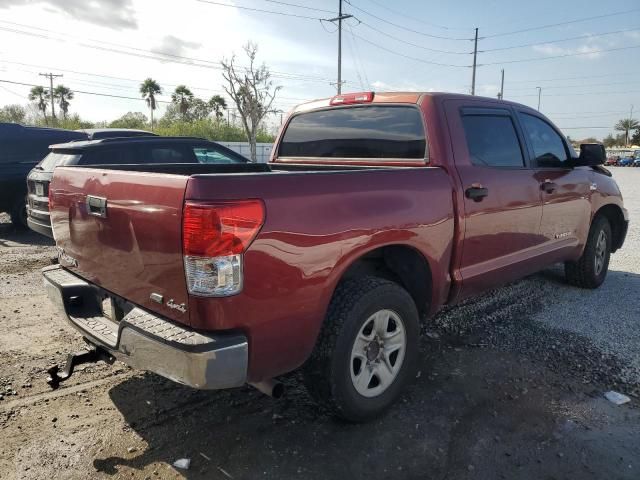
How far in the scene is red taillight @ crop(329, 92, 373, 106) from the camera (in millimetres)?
4000

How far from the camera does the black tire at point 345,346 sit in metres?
2.65

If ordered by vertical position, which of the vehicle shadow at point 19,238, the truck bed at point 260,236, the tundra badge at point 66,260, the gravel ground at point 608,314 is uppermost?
the truck bed at point 260,236

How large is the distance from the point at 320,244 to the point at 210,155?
633 centimetres

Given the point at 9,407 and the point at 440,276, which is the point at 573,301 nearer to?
the point at 440,276

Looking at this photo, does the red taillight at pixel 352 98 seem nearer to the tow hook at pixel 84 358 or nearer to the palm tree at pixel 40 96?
the tow hook at pixel 84 358

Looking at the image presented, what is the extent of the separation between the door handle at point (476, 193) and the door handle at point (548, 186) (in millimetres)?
1023

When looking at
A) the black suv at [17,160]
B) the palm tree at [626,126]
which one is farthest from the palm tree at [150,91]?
the palm tree at [626,126]

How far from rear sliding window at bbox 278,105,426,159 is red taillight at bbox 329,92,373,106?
5cm

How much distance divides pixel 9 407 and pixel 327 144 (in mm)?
2964

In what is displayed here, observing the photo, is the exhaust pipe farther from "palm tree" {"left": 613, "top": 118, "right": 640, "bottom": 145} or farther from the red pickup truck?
A: "palm tree" {"left": 613, "top": 118, "right": 640, "bottom": 145}

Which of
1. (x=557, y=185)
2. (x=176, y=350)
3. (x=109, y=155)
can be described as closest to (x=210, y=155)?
(x=109, y=155)

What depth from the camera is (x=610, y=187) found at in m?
5.47

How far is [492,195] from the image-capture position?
12.0 feet

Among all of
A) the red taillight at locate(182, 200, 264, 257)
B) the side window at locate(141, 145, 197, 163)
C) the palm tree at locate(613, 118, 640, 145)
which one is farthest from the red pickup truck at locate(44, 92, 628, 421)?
the palm tree at locate(613, 118, 640, 145)
